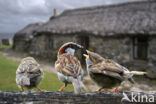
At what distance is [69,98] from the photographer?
62.4 inches

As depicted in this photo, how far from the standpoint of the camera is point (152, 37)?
12.0 m

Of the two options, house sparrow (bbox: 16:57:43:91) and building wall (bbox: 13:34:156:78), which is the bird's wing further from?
building wall (bbox: 13:34:156:78)

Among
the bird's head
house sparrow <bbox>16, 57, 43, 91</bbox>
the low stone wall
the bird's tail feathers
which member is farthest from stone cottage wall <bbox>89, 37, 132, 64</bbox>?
the low stone wall

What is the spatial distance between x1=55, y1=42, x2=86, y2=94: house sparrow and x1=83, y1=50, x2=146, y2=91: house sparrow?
6.3 inches

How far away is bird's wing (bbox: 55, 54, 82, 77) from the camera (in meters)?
2.40

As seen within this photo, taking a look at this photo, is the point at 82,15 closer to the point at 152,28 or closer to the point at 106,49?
the point at 106,49

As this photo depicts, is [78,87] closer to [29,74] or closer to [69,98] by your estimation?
[69,98]

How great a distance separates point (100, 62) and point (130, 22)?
12.0 m

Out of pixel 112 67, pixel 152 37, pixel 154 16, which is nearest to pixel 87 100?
pixel 112 67

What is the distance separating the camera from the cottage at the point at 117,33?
12.4 m

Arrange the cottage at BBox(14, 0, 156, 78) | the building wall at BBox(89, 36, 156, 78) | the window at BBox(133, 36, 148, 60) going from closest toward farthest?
the building wall at BBox(89, 36, 156, 78), the cottage at BBox(14, 0, 156, 78), the window at BBox(133, 36, 148, 60)

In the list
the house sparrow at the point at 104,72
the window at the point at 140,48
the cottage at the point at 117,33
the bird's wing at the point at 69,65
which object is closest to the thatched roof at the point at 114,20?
the cottage at the point at 117,33

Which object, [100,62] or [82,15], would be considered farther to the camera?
[82,15]

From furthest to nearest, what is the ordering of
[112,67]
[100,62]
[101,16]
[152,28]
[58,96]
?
1. [101,16]
2. [152,28]
3. [100,62]
4. [112,67]
5. [58,96]
